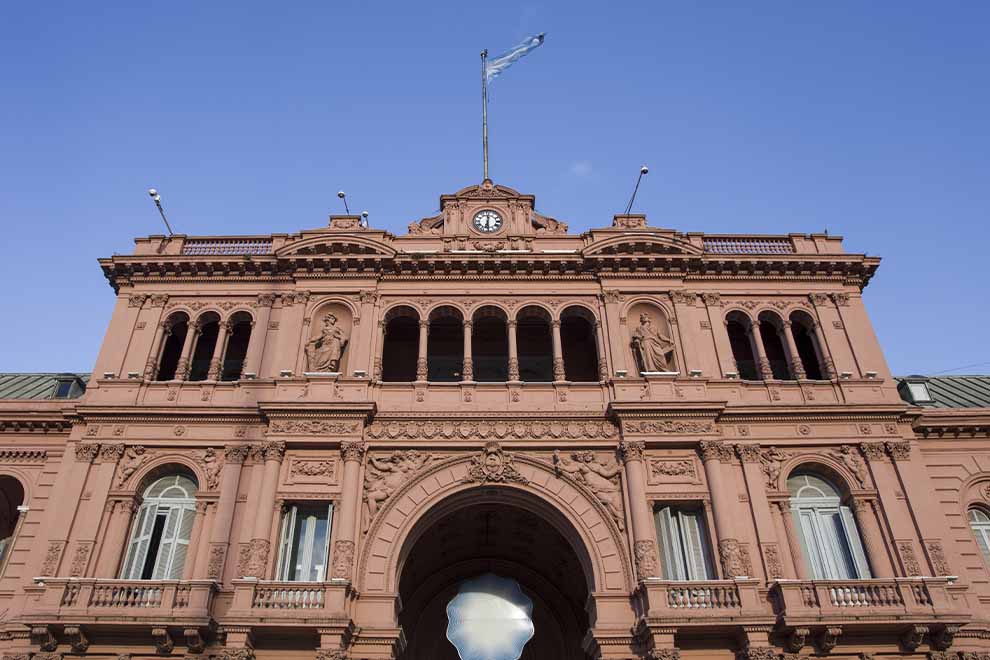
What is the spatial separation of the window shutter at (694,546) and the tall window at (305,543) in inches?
473

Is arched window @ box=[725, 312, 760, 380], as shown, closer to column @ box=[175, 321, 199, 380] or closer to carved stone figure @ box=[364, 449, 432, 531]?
carved stone figure @ box=[364, 449, 432, 531]

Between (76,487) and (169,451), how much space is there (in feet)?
10.4

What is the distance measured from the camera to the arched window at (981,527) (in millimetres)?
27984

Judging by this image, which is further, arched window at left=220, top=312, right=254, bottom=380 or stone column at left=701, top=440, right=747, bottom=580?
arched window at left=220, top=312, right=254, bottom=380

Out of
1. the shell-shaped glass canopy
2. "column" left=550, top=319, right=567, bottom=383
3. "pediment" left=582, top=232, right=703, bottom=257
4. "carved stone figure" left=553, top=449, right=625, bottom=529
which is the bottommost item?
the shell-shaped glass canopy

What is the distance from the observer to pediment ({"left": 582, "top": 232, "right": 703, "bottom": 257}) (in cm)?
3080

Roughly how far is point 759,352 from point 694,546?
8.54 meters

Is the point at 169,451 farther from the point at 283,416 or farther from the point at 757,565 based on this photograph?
the point at 757,565

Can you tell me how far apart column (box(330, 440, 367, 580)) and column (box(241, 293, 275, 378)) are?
5.35 metres

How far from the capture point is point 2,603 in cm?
2484

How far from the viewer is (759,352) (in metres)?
29.8

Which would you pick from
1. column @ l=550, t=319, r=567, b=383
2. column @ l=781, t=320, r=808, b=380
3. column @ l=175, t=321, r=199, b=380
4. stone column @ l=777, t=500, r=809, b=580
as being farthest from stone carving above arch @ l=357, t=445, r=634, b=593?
column @ l=175, t=321, r=199, b=380

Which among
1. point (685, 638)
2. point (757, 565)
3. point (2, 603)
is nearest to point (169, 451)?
point (2, 603)

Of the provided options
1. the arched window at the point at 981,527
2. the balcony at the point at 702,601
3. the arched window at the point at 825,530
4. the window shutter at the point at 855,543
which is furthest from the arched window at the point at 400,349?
the arched window at the point at 981,527
